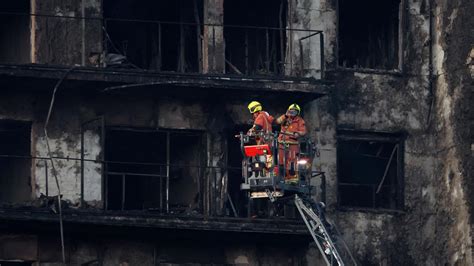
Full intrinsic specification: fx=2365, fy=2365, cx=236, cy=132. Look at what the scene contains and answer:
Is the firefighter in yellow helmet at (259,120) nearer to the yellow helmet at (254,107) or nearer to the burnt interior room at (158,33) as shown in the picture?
the yellow helmet at (254,107)

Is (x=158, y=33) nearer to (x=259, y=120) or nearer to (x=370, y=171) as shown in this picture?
(x=259, y=120)

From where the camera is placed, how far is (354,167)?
51.1m

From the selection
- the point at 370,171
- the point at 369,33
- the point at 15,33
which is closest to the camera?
the point at 15,33

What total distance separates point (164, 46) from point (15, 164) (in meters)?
4.10

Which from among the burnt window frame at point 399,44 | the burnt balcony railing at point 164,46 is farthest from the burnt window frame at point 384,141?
the burnt balcony railing at point 164,46

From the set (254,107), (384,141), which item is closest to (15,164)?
(254,107)

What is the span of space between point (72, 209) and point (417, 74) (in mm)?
8360

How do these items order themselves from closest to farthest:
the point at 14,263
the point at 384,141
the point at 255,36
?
the point at 14,263 < the point at 384,141 < the point at 255,36

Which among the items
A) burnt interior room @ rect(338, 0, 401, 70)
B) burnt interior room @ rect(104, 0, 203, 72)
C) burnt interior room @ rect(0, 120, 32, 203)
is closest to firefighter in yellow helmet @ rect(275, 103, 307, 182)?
burnt interior room @ rect(104, 0, 203, 72)

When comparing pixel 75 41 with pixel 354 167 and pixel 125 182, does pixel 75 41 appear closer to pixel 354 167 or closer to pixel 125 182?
pixel 125 182

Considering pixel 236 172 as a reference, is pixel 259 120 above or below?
above

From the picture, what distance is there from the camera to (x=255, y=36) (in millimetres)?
51281

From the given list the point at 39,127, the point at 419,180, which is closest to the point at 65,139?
the point at 39,127

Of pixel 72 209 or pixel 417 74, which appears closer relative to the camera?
pixel 72 209
